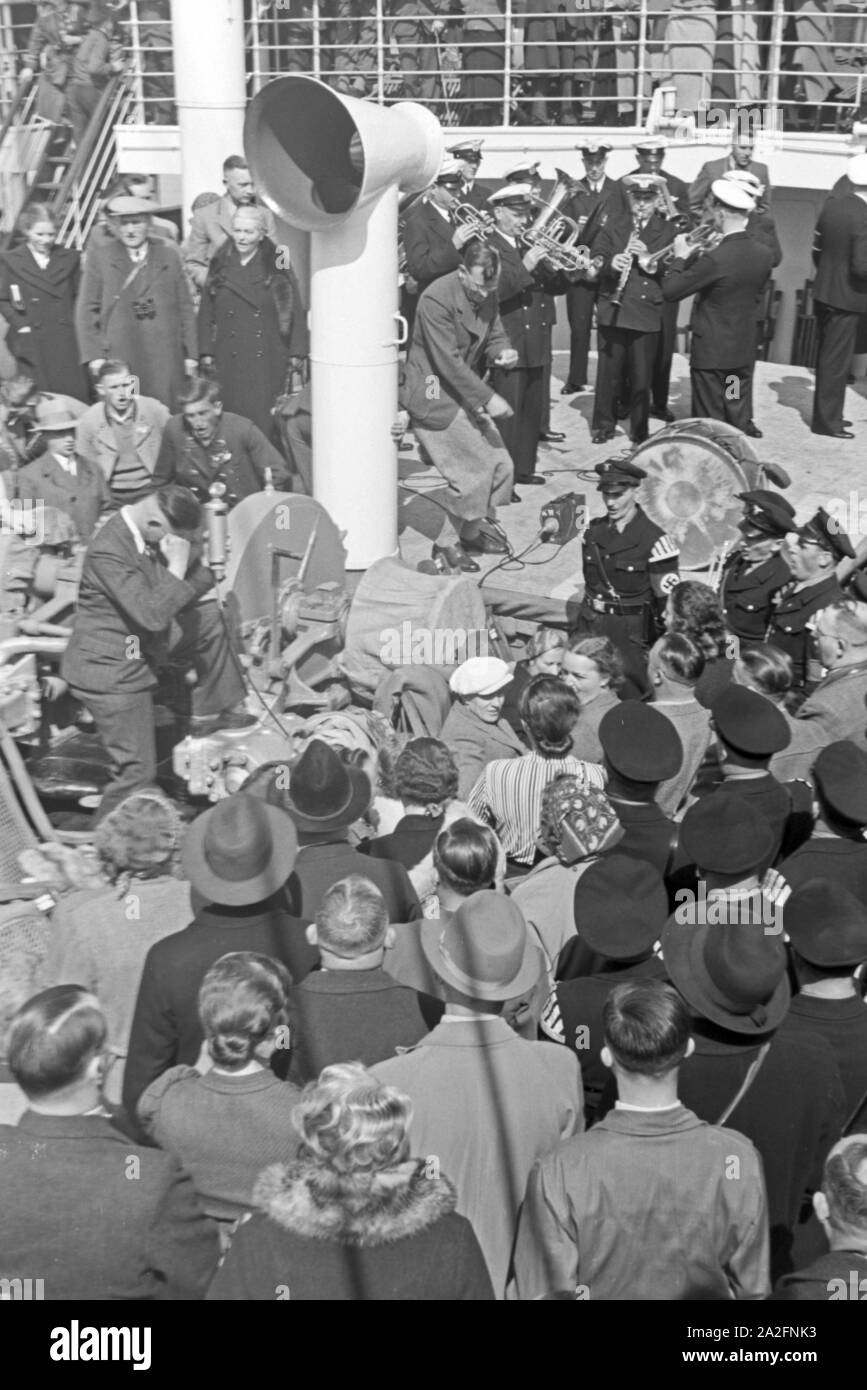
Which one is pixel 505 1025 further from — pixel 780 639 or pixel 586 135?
pixel 586 135

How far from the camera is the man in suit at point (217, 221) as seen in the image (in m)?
10.5

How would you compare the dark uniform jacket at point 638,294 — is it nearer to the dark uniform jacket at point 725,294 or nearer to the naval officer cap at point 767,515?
the dark uniform jacket at point 725,294

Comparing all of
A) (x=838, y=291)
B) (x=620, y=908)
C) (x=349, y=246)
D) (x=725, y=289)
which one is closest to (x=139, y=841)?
(x=620, y=908)

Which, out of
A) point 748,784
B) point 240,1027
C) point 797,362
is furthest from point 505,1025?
point 797,362

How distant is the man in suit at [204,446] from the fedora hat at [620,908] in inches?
171

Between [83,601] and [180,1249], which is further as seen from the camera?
[83,601]

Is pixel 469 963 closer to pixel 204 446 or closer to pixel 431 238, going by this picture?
pixel 204 446

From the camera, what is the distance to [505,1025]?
3727 mm

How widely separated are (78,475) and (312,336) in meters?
1.59

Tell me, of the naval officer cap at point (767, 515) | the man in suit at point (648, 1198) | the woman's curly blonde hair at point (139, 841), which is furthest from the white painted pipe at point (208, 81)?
the man in suit at point (648, 1198)

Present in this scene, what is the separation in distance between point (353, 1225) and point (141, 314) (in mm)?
7891

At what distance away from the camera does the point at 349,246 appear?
832cm

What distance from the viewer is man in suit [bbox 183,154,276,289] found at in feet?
34.6

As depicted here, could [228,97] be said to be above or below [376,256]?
above
